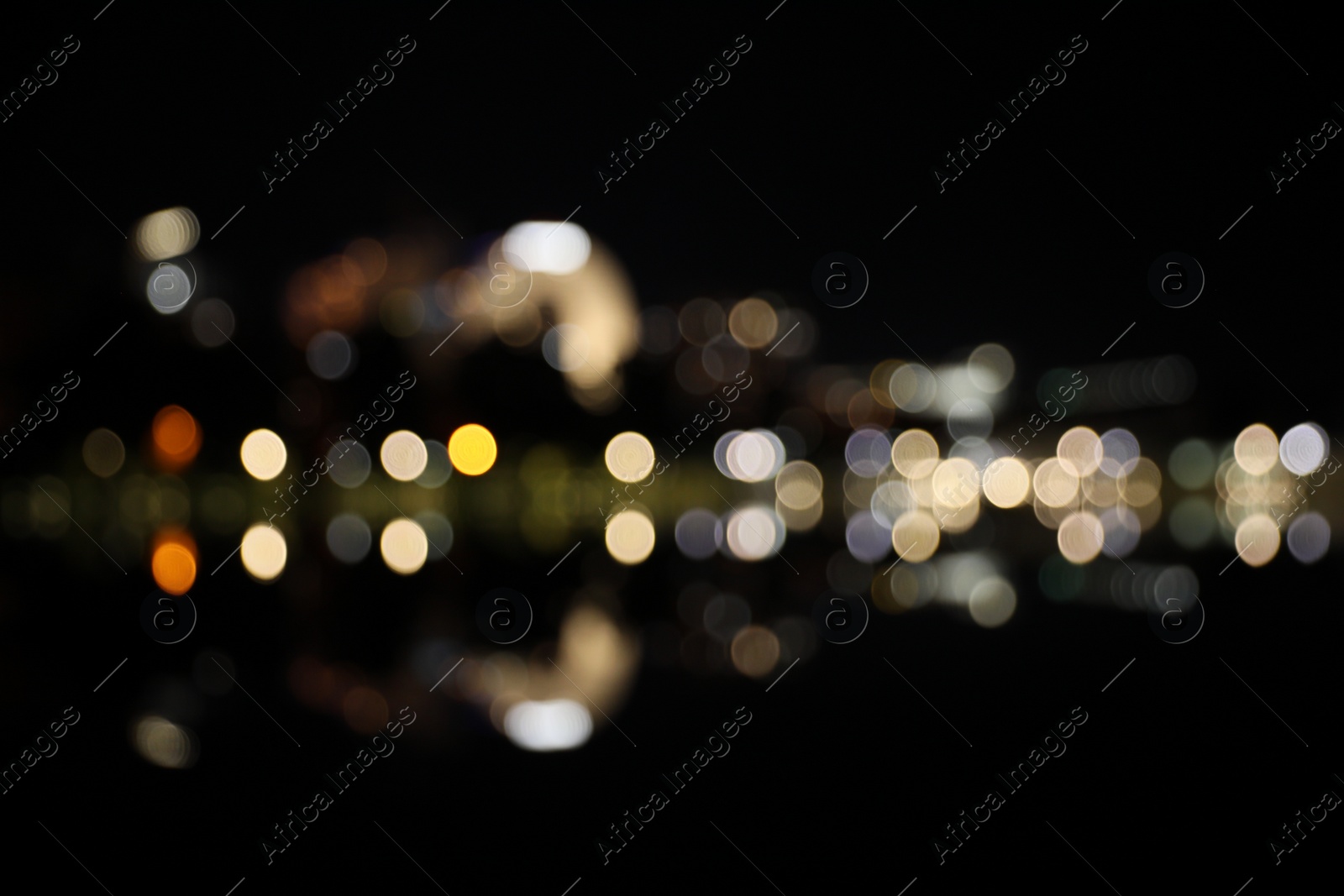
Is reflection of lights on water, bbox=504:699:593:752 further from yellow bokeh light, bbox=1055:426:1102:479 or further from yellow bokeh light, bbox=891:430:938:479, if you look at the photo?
yellow bokeh light, bbox=891:430:938:479

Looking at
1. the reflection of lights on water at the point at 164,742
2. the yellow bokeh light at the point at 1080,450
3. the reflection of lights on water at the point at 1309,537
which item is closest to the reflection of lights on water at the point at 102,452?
the reflection of lights on water at the point at 164,742

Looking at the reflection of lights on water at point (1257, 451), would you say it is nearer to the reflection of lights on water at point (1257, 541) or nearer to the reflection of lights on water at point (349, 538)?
the reflection of lights on water at point (1257, 541)

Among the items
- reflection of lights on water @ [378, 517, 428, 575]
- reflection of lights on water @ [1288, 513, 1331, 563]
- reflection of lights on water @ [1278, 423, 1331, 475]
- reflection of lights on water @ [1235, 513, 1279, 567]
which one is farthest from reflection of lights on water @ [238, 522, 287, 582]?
reflection of lights on water @ [1278, 423, 1331, 475]

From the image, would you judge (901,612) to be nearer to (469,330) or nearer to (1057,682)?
(1057,682)

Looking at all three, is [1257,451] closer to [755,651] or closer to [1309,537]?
[1309,537]

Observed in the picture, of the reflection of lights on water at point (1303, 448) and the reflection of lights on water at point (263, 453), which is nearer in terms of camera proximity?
the reflection of lights on water at point (263, 453)

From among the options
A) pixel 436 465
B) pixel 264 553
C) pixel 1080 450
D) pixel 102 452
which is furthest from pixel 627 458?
pixel 1080 450
